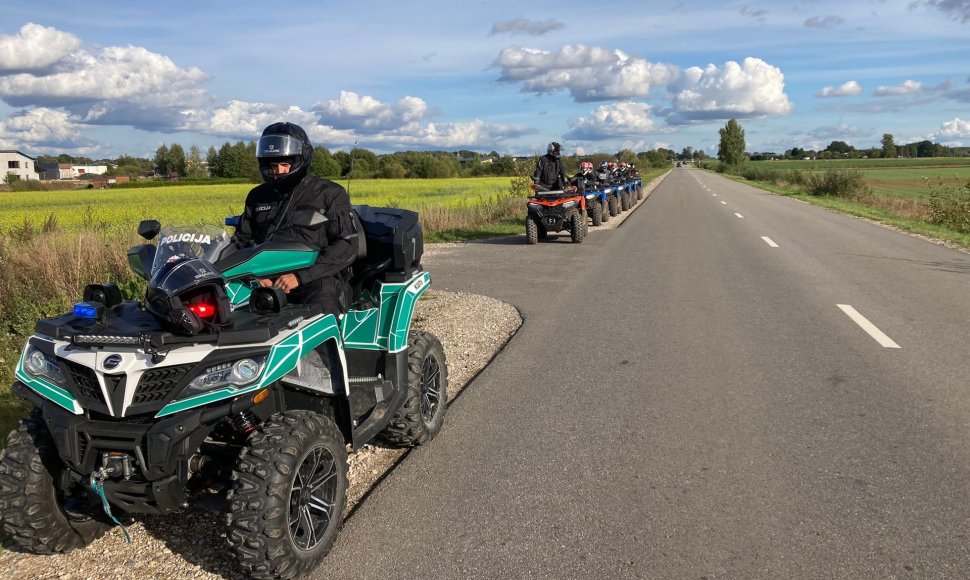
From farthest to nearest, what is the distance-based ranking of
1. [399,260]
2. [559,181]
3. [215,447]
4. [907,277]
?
[559,181]
[907,277]
[399,260]
[215,447]

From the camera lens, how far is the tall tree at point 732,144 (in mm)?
144250

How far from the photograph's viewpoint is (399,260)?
170 inches

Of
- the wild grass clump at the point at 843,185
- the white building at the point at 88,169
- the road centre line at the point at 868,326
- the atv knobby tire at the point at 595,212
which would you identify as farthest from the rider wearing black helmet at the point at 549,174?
the white building at the point at 88,169

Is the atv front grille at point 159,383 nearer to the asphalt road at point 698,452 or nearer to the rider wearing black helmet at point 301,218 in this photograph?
the rider wearing black helmet at point 301,218

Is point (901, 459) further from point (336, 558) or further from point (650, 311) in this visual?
point (650, 311)

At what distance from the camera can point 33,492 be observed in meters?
2.92

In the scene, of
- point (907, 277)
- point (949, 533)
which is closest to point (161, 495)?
point (949, 533)

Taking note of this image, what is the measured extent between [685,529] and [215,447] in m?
2.20

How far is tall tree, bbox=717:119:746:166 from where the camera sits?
14425 centimetres

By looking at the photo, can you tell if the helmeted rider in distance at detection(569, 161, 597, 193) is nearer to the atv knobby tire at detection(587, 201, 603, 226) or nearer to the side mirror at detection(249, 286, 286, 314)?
the atv knobby tire at detection(587, 201, 603, 226)

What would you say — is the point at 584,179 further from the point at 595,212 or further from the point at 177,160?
the point at 177,160

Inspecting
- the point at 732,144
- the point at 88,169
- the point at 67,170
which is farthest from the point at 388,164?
the point at 732,144

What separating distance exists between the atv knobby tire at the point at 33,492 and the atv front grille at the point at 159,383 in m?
0.52

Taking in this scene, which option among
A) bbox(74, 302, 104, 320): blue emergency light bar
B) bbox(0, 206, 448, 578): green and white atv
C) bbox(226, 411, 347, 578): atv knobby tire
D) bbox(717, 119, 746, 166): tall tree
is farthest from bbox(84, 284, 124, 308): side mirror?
bbox(717, 119, 746, 166): tall tree
